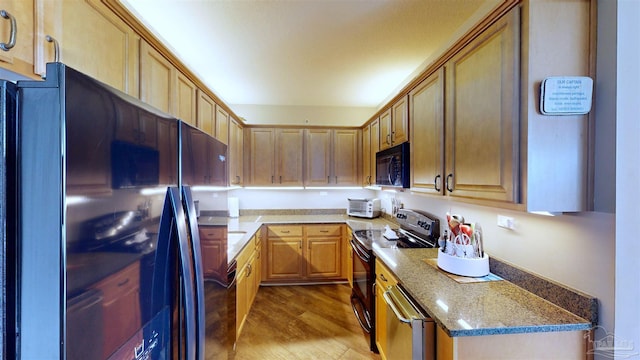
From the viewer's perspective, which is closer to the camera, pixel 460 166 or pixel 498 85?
pixel 498 85

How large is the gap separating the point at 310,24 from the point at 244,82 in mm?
1422

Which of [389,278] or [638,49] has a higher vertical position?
[638,49]

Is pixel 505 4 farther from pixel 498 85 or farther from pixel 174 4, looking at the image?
pixel 174 4

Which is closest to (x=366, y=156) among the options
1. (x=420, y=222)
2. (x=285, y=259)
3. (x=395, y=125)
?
(x=395, y=125)

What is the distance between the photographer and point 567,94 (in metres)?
0.98

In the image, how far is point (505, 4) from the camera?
1.08 meters

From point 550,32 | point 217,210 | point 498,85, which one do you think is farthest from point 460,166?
point 217,210

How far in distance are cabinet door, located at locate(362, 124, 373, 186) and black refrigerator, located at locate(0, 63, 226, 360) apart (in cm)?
299

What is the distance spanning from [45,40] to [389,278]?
202 centimetres

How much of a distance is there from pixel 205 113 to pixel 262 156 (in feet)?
4.88

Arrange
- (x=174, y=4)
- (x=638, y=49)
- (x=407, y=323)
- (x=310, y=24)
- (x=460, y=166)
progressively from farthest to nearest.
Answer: (x=310, y=24)
(x=174, y=4)
(x=460, y=166)
(x=407, y=323)
(x=638, y=49)

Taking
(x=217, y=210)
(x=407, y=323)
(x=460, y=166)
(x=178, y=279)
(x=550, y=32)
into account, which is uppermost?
(x=550, y=32)

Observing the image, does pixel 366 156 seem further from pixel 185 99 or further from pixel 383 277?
pixel 185 99

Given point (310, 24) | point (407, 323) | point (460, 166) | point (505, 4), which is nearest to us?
point (505, 4)
